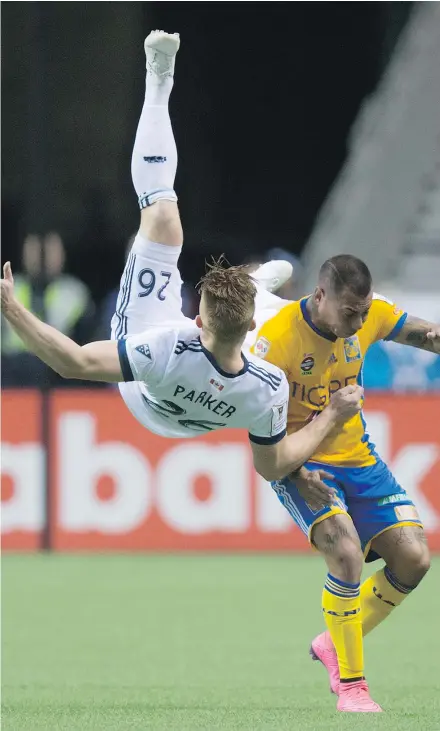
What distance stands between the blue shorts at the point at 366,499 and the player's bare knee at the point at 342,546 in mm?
209

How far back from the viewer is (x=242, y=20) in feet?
75.1

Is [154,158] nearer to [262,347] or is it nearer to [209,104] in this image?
[262,347]

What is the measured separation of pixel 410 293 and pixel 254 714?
12685 mm

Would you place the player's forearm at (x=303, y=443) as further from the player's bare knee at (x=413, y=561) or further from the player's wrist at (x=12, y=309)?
the player's wrist at (x=12, y=309)

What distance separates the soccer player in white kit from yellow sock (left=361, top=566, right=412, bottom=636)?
29.3 inches

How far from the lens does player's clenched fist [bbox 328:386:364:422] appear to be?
24.1 feet

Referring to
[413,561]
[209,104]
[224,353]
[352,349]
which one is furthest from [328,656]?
[209,104]

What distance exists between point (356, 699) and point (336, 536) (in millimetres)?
802

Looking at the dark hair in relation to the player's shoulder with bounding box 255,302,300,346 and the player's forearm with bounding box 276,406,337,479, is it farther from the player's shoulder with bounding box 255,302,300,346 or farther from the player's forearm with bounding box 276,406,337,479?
the player's forearm with bounding box 276,406,337,479

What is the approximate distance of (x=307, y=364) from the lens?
764cm

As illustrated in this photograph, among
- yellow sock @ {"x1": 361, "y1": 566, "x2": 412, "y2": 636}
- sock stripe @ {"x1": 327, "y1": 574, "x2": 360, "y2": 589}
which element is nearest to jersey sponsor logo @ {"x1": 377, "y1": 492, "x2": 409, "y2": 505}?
yellow sock @ {"x1": 361, "y1": 566, "x2": 412, "y2": 636}

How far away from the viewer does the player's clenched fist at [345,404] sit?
7.35 m

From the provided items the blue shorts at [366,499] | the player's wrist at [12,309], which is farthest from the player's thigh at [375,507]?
the player's wrist at [12,309]

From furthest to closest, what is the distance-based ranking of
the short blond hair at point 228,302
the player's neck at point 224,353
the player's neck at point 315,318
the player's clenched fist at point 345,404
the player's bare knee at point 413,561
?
the player's bare knee at point 413,561 < the player's neck at point 315,318 < the player's clenched fist at point 345,404 < the player's neck at point 224,353 < the short blond hair at point 228,302
